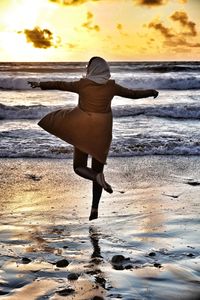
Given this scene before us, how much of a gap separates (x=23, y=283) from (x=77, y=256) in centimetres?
77

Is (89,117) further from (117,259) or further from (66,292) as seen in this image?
(66,292)

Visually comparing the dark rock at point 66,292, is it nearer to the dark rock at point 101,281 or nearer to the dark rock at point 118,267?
the dark rock at point 101,281

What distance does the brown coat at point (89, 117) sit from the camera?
5.34 m

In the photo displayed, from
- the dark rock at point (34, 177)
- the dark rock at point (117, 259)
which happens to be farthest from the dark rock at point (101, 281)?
the dark rock at point (34, 177)

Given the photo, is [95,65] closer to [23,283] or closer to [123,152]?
[23,283]

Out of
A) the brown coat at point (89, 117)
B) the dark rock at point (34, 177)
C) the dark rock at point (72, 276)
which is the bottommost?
the dark rock at point (34, 177)

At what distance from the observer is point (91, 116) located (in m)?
5.41

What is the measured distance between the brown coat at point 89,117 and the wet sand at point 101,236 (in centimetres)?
85

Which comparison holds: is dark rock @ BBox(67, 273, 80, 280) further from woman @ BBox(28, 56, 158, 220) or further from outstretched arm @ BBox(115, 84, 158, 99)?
outstretched arm @ BBox(115, 84, 158, 99)

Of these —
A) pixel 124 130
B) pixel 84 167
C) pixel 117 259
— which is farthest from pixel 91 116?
pixel 124 130

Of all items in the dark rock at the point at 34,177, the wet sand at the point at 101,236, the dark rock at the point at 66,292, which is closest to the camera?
the dark rock at the point at 66,292

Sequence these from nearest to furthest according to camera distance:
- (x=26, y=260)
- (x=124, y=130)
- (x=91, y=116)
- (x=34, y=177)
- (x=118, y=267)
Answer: (x=118, y=267) < (x=26, y=260) < (x=91, y=116) < (x=34, y=177) < (x=124, y=130)

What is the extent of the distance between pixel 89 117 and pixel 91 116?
0.02 metres

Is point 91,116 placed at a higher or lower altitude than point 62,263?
higher
